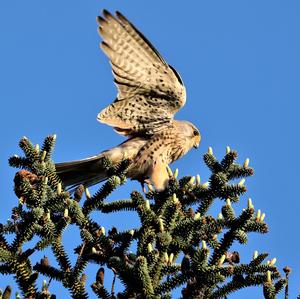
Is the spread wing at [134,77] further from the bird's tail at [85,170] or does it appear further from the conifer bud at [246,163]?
the conifer bud at [246,163]

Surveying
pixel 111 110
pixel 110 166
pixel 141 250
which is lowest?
pixel 141 250

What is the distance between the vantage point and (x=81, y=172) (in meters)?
7.20

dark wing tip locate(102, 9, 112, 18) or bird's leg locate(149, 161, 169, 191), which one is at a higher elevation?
dark wing tip locate(102, 9, 112, 18)

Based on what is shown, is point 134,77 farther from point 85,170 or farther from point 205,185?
point 205,185

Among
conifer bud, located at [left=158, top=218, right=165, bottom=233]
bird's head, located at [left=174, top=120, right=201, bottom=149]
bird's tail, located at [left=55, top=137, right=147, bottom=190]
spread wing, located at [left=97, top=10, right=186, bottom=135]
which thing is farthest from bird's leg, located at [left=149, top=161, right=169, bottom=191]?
conifer bud, located at [left=158, top=218, right=165, bottom=233]

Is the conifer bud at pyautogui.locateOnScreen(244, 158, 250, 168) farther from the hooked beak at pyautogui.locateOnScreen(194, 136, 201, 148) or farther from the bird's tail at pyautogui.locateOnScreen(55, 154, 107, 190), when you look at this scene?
the hooked beak at pyautogui.locateOnScreen(194, 136, 201, 148)

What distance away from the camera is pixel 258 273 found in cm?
403

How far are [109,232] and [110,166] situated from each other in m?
0.46

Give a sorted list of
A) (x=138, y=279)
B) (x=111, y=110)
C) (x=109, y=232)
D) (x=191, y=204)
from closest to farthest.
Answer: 1. (x=138, y=279)
2. (x=109, y=232)
3. (x=191, y=204)
4. (x=111, y=110)

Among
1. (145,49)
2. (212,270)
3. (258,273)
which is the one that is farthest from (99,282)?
(145,49)

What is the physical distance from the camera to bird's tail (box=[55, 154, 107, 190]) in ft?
23.2

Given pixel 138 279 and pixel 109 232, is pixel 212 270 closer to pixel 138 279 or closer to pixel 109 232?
pixel 138 279

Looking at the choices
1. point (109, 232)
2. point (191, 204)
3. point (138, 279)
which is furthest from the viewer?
point (191, 204)

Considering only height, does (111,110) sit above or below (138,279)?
above
